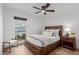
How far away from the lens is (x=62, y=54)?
1585mm

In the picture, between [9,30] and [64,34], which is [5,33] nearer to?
[9,30]

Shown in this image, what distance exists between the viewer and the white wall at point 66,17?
1.57 metres

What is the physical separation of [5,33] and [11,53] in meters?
0.39

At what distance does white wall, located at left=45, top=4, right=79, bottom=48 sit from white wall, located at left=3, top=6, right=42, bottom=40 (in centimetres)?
22

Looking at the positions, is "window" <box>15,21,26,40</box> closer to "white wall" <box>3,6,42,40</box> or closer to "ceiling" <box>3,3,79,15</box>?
"white wall" <box>3,6,42,40</box>

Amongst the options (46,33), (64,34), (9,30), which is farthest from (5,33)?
(64,34)

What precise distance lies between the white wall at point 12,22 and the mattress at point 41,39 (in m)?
0.11

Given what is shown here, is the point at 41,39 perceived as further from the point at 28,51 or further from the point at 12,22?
the point at 12,22

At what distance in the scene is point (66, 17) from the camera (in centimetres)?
165

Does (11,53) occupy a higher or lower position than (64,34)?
lower

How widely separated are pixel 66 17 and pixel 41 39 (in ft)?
2.11

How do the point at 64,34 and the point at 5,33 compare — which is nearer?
the point at 5,33

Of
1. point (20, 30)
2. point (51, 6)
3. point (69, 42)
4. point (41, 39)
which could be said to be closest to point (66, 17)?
point (51, 6)

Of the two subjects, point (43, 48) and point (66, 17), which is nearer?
point (43, 48)
